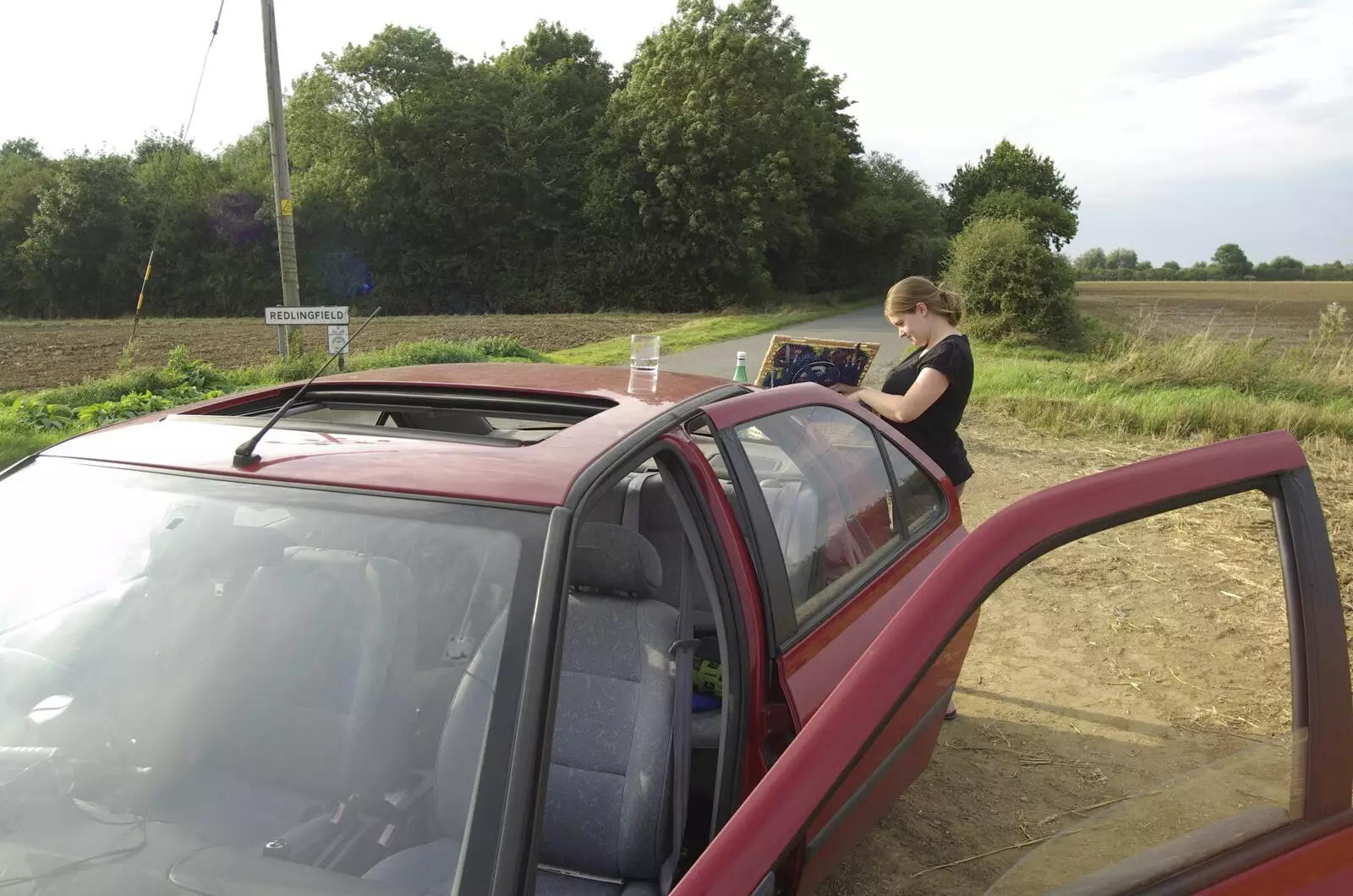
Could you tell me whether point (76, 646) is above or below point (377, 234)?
below

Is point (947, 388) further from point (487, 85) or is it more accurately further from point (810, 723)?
point (487, 85)

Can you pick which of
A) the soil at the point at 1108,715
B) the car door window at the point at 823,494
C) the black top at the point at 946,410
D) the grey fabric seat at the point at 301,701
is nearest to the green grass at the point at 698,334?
the soil at the point at 1108,715

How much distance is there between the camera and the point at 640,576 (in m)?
2.22

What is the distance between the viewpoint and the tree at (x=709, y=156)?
41031 mm

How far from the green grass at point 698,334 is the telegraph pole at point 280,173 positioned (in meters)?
3.87

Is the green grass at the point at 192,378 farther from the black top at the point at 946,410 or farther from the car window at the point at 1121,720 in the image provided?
the car window at the point at 1121,720

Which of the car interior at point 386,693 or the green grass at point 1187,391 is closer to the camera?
the car interior at point 386,693

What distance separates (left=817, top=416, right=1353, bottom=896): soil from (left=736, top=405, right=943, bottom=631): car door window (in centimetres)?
73

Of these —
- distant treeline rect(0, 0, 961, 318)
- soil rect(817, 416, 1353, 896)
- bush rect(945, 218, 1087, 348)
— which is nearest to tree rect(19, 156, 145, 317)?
distant treeline rect(0, 0, 961, 318)

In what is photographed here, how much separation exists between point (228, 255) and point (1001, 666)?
4947 cm

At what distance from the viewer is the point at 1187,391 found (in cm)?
1248

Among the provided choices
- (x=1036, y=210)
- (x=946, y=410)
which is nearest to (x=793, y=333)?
(x=1036, y=210)

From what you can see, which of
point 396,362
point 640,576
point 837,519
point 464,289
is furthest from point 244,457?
point 464,289

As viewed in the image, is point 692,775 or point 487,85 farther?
point 487,85
